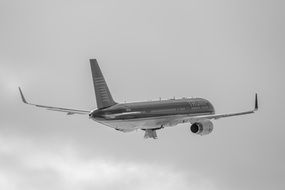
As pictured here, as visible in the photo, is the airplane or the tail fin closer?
the airplane

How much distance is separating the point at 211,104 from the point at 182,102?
1030 centimetres

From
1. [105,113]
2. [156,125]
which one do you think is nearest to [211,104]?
[156,125]

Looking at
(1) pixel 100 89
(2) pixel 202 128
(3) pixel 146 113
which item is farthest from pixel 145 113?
(2) pixel 202 128

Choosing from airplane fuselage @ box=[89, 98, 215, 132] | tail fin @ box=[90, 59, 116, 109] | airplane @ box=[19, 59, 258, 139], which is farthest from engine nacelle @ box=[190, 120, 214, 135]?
tail fin @ box=[90, 59, 116, 109]

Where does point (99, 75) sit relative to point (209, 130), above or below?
above

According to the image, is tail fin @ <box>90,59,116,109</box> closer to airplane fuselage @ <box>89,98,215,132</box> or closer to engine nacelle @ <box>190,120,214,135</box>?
airplane fuselage @ <box>89,98,215,132</box>

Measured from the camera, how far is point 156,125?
14788 cm

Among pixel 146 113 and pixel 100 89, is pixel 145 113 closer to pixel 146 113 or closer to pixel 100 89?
pixel 146 113

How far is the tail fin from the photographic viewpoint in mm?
141375

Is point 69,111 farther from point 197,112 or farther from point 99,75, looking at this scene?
point 197,112

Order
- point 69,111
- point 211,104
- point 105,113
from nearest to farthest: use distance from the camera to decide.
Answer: point 105,113 → point 69,111 → point 211,104

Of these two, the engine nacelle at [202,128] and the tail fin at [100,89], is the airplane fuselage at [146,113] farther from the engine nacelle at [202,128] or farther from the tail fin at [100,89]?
the engine nacelle at [202,128]

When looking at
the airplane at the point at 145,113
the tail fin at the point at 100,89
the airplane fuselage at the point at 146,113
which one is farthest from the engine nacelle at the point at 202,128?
the tail fin at the point at 100,89

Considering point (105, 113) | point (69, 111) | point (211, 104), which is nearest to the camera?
point (105, 113)
